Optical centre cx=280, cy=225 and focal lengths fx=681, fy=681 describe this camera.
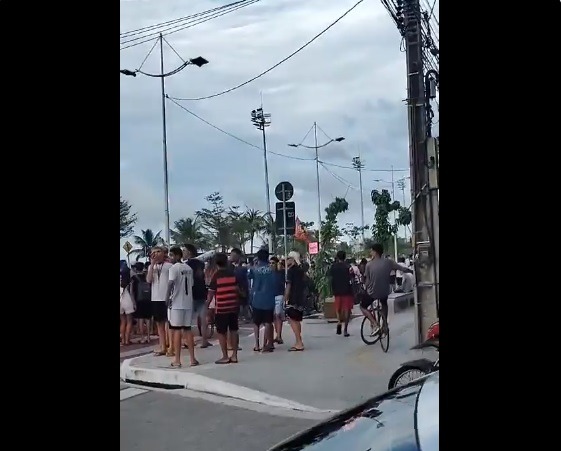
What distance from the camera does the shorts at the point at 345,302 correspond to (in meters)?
2.04

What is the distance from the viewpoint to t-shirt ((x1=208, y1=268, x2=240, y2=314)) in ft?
6.34

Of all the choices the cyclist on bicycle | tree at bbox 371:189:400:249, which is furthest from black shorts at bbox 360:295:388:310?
tree at bbox 371:189:400:249

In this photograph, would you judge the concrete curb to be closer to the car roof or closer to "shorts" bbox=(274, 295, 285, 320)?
"shorts" bbox=(274, 295, 285, 320)

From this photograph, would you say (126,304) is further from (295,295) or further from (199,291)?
(295,295)

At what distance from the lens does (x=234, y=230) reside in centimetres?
183

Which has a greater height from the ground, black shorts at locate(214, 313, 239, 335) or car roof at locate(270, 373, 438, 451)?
black shorts at locate(214, 313, 239, 335)

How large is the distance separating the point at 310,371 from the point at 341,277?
31 cm

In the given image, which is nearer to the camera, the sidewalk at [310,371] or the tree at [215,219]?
the tree at [215,219]

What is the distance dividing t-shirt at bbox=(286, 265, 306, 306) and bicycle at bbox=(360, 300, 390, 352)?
8.0 inches

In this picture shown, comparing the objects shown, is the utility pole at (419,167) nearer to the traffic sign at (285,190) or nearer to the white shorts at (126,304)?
the traffic sign at (285,190)

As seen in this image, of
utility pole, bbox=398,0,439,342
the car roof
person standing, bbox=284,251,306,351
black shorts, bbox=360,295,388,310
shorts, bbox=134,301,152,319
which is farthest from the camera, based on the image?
black shorts, bbox=360,295,388,310

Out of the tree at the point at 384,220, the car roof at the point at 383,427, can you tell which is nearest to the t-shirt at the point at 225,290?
the tree at the point at 384,220
